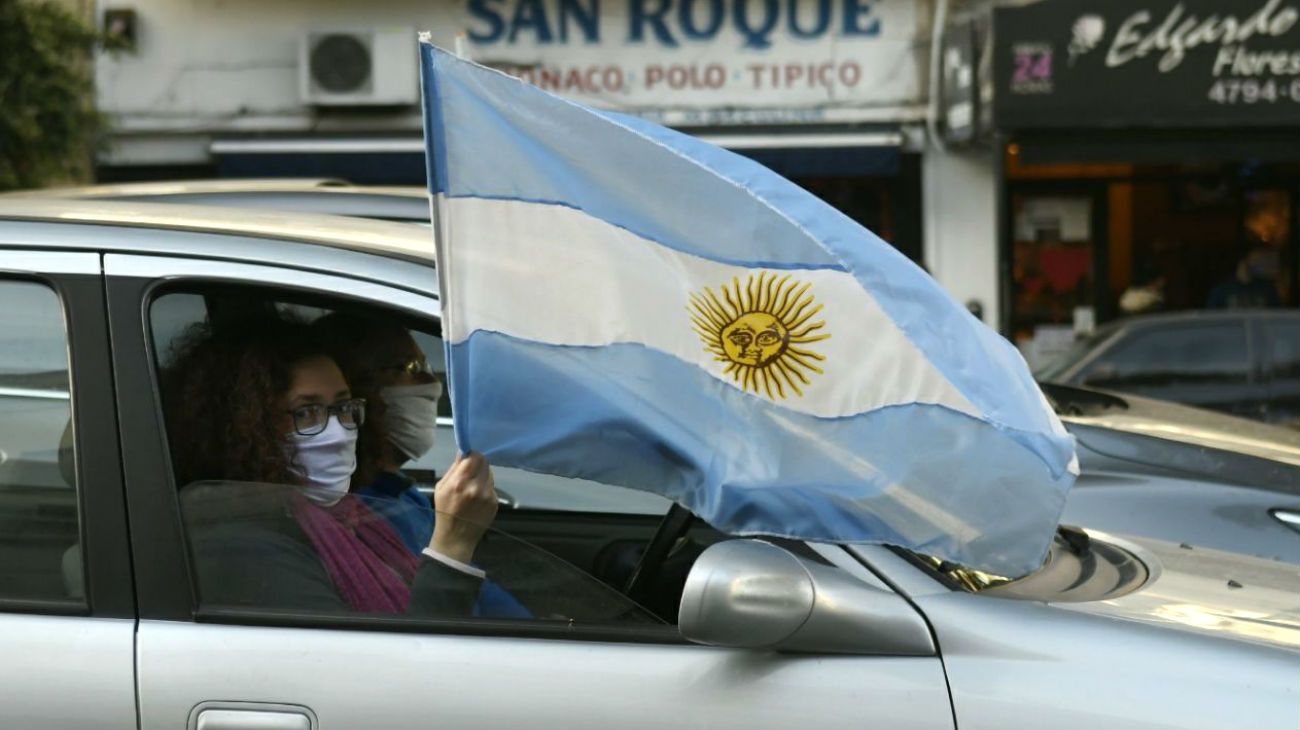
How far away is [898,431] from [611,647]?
531mm

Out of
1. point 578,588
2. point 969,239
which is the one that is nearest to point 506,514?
point 578,588

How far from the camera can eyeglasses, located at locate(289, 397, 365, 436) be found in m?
2.85

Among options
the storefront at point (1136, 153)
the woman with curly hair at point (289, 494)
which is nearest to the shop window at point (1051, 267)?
the storefront at point (1136, 153)

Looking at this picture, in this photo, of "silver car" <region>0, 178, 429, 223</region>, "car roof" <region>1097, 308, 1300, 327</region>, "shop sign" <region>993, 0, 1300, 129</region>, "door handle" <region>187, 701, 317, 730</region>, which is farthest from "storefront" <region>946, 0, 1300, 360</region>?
"door handle" <region>187, 701, 317, 730</region>

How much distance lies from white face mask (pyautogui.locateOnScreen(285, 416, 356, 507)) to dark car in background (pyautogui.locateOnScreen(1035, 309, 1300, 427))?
6.97m

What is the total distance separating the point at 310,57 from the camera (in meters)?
14.4

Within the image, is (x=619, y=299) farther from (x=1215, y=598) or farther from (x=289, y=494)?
(x=1215, y=598)

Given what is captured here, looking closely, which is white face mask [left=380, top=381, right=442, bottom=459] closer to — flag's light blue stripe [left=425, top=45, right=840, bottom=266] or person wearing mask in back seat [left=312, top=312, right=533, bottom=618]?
person wearing mask in back seat [left=312, top=312, right=533, bottom=618]

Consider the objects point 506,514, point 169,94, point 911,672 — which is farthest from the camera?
point 169,94

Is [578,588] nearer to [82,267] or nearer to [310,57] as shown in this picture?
[82,267]

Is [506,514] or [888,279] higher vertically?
[888,279]

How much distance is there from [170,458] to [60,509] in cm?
19

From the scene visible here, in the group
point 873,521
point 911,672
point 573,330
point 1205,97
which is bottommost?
point 911,672

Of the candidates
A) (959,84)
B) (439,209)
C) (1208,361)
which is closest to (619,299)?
(439,209)
